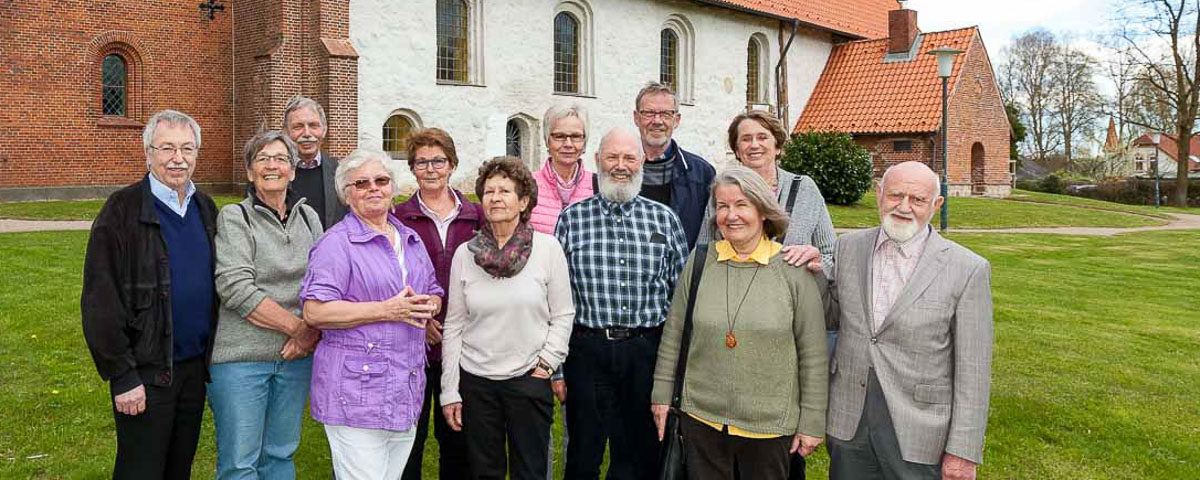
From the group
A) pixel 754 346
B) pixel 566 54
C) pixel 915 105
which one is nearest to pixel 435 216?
pixel 754 346

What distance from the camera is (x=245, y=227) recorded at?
12.0 ft

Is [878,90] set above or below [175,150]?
above

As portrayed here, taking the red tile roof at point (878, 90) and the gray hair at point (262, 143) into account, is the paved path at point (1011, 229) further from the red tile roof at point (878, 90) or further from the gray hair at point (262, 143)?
the gray hair at point (262, 143)

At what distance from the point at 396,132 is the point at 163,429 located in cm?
1840

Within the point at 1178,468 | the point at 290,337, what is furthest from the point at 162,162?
the point at 1178,468

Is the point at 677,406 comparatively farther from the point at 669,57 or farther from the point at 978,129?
the point at 978,129

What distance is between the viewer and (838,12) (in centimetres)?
3434

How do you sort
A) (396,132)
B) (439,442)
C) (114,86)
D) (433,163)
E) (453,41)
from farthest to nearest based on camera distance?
(453,41), (396,132), (114,86), (439,442), (433,163)

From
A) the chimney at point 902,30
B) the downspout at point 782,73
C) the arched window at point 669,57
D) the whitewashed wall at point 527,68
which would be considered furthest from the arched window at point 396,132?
the chimney at point 902,30

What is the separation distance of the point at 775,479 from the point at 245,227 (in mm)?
2357

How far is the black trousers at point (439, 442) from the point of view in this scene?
418cm

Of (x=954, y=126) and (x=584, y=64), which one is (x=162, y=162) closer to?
(x=584, y=64)

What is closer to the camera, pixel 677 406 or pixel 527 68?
pixel 677 406

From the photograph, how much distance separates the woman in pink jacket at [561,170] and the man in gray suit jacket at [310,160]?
1053 mm
